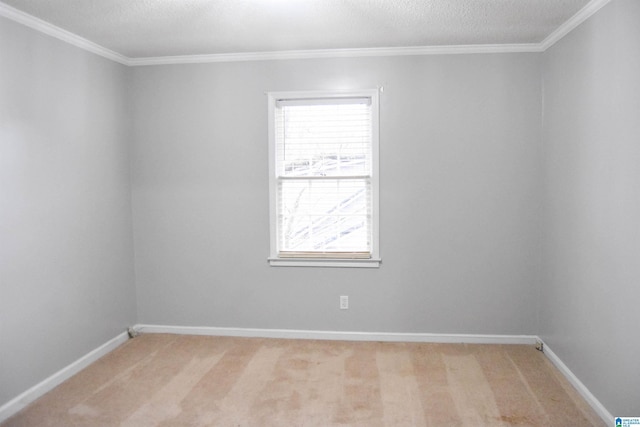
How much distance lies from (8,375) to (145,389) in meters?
0.82

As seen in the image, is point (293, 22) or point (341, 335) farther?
point (341, 335)

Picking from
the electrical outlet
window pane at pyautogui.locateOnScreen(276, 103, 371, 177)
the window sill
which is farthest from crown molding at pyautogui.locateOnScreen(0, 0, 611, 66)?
the electrical outlet

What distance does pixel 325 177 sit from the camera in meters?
4.06

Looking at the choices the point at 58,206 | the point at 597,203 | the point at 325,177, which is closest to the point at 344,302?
the point at 325,177

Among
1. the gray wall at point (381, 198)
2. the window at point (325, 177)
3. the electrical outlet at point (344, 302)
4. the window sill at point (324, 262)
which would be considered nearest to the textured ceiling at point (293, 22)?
the gray wall at point (381, 198)

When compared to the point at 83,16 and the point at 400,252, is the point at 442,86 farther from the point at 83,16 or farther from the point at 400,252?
the point at 83,16

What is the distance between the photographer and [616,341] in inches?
104

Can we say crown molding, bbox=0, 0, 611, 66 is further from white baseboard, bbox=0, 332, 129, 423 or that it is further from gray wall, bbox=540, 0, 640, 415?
white baseboard, bbox=0, 332, 129, 423

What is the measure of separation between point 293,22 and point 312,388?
2518 millimetres

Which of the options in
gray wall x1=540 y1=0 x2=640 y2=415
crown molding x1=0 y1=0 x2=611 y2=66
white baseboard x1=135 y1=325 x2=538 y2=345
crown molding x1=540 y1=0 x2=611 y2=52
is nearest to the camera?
gray wall x1=540 y1=0 x2=640 y2=415

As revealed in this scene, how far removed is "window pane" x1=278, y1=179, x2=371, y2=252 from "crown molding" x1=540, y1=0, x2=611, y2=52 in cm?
177

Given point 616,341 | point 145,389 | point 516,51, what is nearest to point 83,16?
point 145,389

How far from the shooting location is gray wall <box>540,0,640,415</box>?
8.16 ft

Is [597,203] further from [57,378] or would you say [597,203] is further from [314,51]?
[57,378]
